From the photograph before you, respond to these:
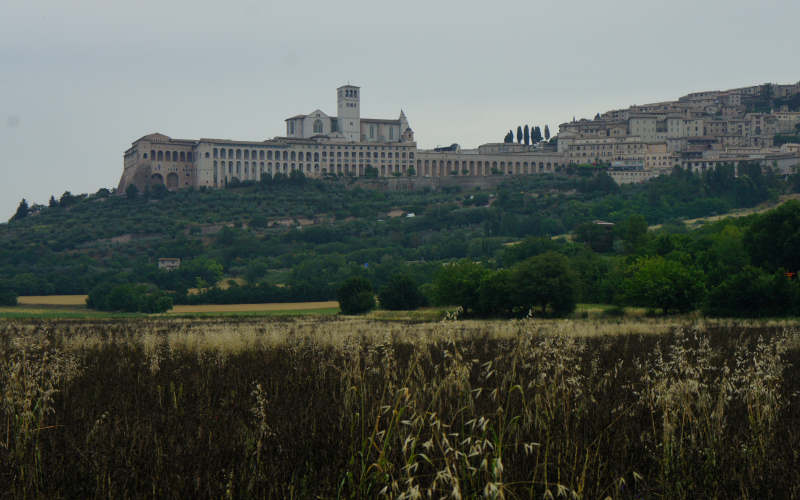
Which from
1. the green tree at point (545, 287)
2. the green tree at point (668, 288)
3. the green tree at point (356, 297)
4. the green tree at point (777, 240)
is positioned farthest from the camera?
the green tree at point (356, 297)

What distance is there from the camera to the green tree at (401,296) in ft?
176

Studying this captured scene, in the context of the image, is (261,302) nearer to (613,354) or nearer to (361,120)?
(613,354)

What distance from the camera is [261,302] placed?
240 ft

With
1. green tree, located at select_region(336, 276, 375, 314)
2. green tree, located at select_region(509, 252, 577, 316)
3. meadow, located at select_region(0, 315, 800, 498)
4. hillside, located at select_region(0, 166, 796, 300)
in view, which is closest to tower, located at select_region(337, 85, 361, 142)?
hillside, located at select_region(0, 166, 796, 300)

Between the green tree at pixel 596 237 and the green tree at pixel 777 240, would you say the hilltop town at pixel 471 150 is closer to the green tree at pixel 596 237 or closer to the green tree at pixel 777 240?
the green tree at pixel 596 237

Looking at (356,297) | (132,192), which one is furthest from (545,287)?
(132,192)

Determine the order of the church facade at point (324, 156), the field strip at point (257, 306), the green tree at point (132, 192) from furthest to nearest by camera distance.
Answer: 1. the church facade at point (324, 156)
2. the green tree at point (132, 192)
3. the field strip at point (257, 306)

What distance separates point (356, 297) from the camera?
53250mm

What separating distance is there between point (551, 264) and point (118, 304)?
1646 inches

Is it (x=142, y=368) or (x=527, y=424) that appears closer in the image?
(x=527, y=424)

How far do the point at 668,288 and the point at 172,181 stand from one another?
360 feet

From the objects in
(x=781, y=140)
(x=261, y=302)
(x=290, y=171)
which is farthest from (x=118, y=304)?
(x=781, y=140)

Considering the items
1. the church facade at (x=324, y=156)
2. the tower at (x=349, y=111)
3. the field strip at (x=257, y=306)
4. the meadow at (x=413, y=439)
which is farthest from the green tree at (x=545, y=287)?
the tower at (x=349, y=111)

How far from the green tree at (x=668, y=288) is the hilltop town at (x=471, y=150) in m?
101
